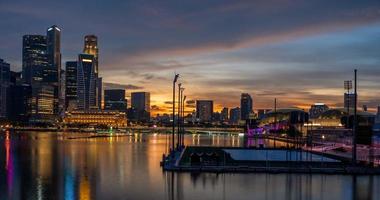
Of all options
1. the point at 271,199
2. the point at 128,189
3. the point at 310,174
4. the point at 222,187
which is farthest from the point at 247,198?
the point at 310,174

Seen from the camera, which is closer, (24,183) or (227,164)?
(24,183)

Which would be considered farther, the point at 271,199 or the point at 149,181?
the point at 149,181

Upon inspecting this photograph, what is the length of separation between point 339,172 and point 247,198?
19.3 metres

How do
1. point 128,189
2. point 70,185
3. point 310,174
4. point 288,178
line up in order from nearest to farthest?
point 128,189, point 70,185, point 288,178, point 310,174

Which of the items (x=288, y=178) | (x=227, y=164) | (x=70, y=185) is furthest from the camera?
(x=227, y=164)

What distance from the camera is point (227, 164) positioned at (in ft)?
180

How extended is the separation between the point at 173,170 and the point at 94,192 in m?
15.4

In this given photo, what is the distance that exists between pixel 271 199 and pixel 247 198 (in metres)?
1.47

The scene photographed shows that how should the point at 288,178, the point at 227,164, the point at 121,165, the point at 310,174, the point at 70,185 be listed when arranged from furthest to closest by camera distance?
the point at 121,165 → the point at 227,164 → the point at 310,174 → the point at 288,178 → the point at 70,185

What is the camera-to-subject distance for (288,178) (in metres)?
46.8

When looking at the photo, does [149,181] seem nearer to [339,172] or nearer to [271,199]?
[271,199]

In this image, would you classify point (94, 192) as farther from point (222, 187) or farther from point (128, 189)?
point (222, 187)

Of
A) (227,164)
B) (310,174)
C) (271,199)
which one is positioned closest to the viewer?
(271,199)

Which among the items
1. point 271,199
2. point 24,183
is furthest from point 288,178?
point 24,183
